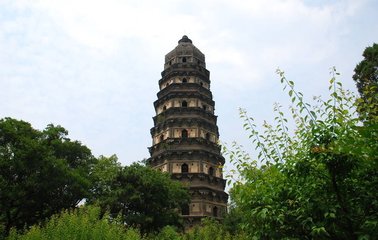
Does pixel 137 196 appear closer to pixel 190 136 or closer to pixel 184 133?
pixel 190 136

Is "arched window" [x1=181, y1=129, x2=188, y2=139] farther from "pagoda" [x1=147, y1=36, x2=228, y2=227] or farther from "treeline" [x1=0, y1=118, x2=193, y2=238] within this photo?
"treeline" [x1=0, y1=118, x2=193, y2=238]

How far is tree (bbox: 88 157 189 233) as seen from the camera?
2492 centimetres

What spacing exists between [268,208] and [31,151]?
1669 centimetres

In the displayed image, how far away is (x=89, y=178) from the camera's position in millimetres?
24844

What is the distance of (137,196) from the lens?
24.9 metres

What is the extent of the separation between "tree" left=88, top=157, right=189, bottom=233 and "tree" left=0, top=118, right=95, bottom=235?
2312mm

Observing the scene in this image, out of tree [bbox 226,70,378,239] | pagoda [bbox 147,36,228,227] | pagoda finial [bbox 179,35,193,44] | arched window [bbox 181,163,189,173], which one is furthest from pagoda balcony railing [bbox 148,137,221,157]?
tree [bbox 226,70,378,239]

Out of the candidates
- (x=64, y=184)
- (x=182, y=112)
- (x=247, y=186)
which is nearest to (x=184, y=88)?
(x=182, y=112)

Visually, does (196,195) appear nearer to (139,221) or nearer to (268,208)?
(139,221)

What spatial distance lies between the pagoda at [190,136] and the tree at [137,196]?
4.59 meters

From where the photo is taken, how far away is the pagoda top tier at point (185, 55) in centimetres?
3988

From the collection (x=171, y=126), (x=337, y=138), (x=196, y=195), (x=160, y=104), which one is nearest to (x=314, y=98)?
(x=337, y=138)

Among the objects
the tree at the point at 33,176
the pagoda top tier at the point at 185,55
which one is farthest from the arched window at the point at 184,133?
the tree at the point at 33,176

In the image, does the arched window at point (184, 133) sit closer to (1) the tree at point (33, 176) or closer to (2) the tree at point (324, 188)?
(1) the tree at point (33, 176)
